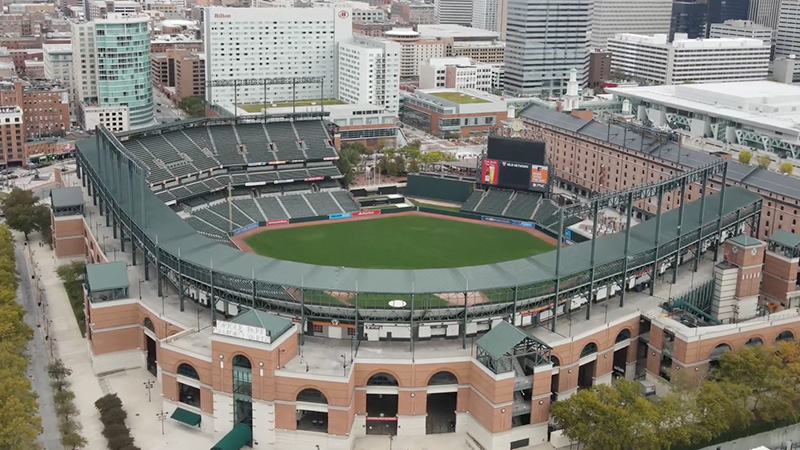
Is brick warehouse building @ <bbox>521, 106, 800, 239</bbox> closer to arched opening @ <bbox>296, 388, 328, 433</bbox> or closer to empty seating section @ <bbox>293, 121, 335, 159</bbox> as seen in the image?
empty seating section @ <bbox>293, 121, 335, 159</bbox>

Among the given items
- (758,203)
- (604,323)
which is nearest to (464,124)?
(758,203)

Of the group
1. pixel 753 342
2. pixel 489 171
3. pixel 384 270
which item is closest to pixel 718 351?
pixel 753 342

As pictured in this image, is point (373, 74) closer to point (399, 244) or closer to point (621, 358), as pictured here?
point (399, 244)

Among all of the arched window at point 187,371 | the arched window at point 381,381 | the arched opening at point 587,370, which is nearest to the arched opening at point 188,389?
the arched window at point 187,371

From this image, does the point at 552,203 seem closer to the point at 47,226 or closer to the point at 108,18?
the point at 47,226

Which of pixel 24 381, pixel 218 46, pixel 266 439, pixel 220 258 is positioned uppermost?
pixel 218 46

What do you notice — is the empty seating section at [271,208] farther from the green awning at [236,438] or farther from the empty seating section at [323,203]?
the green awning at [236,438]

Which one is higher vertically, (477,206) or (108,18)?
(108,18)
